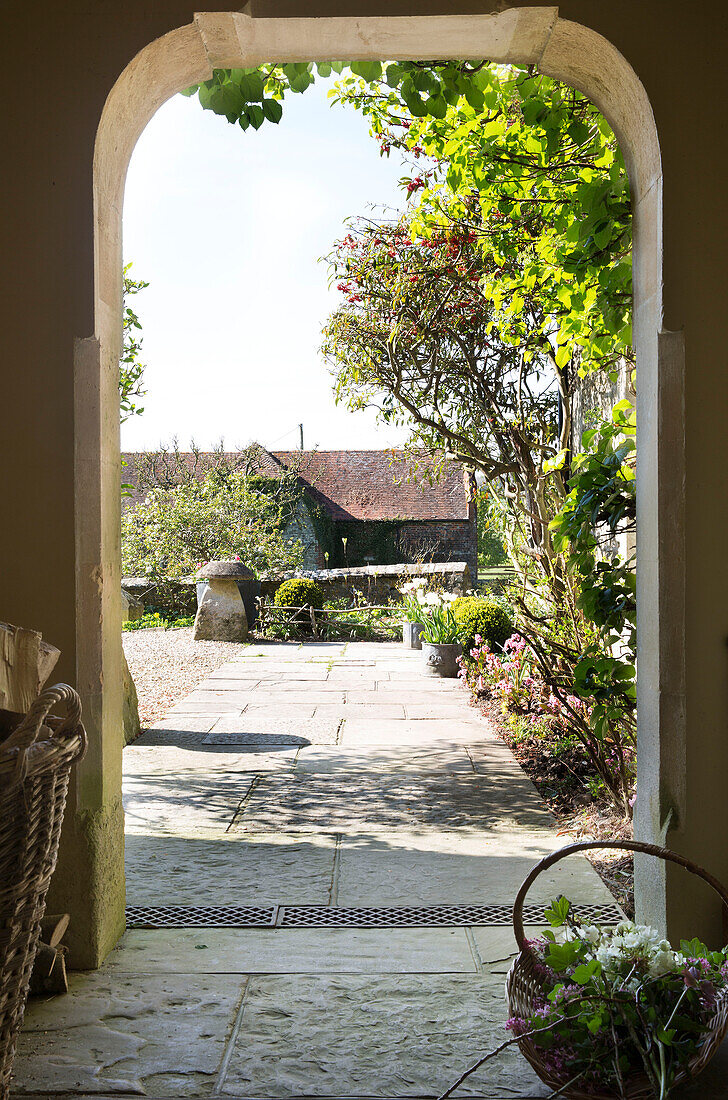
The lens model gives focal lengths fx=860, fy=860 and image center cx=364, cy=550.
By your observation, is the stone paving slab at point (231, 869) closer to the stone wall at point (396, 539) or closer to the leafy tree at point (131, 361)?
the leafy tree at point (131, 361)

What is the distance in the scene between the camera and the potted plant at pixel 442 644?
851cm

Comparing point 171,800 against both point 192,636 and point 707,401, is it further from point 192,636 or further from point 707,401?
point 192,636

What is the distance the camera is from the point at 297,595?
41.6ft

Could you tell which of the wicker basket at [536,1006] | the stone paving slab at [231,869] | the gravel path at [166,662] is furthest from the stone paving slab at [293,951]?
the gravel path at [166,662]

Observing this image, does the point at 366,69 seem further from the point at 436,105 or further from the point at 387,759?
the point at 387,759

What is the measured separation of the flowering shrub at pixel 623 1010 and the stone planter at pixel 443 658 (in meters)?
6.55

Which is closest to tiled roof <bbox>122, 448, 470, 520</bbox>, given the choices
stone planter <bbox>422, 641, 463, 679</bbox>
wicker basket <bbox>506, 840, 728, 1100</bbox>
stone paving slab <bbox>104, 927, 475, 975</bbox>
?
stone planter <bbox>422, 641, 463, 679</bbox>

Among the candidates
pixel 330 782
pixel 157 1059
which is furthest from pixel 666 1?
pixel 330 782

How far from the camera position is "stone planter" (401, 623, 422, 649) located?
1111 centimetres

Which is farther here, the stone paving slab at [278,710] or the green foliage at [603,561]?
the stone paving slab at [278,710]

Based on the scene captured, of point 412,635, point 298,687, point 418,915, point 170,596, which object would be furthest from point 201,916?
point 170,596

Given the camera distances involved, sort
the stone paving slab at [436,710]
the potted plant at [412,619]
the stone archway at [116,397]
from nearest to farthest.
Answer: the stone archway at [116,397] < the stone paving slab at [436,710] < the potted plant at [412,619]

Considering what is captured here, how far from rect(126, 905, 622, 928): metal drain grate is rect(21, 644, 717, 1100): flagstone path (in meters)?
0.02

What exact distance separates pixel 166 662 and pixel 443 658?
3344 mm
